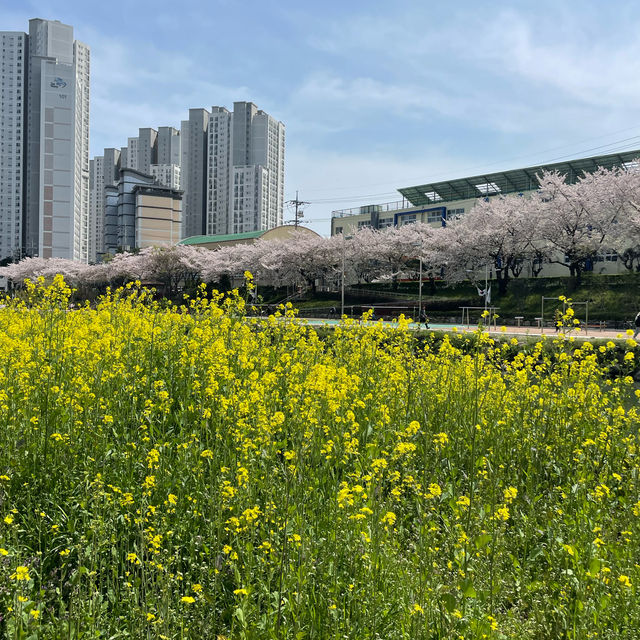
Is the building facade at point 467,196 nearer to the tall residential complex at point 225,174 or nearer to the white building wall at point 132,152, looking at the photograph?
the tall residential complex at point 225,174

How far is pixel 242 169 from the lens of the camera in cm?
12788

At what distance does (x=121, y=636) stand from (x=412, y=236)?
43504 mm

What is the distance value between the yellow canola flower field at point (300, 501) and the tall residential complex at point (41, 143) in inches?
4208

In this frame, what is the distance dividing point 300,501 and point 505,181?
193 ft

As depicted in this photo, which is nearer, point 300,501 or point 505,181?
point 300,501

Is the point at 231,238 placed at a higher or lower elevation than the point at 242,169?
lower

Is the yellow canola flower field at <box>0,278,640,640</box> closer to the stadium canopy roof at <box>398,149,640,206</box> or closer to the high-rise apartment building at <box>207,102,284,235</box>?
the stadium canopy roof at <box>398,149,640,206</box>

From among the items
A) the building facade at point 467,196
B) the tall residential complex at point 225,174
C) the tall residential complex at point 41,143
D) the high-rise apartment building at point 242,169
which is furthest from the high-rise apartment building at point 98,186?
the building facade at point 467,196

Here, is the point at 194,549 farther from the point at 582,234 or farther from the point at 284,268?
the point at 284,268

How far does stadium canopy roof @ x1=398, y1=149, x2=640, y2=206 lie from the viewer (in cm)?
4981

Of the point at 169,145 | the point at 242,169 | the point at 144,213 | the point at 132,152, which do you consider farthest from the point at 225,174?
the point at 132,152

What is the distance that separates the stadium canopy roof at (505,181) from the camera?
Answer: 49.8 metres

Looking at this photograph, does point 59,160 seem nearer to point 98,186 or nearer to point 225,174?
point 225,174

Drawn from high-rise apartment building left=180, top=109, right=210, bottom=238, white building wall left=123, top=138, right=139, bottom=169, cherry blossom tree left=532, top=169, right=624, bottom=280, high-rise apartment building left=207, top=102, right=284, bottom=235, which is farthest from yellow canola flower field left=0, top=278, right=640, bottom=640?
white building wall left=123, top=138, right=139, bottom=169
